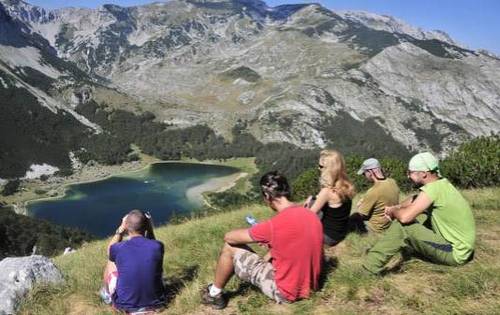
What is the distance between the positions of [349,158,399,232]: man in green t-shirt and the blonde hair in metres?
1.85

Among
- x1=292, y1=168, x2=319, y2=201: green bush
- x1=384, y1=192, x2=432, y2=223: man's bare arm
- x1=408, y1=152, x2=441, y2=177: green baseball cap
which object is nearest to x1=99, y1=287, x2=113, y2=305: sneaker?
x1=384, y1=192, x2=432, y2=223: man's bare arm

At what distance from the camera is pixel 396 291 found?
9328 millimetres


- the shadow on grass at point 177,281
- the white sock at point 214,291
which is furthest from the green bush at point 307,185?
the white sock at point 214,291

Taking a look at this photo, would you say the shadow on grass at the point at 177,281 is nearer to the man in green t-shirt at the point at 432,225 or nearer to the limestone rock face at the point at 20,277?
the limestone rock face at the point at 20,277

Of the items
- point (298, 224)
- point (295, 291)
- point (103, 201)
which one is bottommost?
point (103, 201)

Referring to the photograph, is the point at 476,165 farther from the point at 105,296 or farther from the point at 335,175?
the point at 105,296

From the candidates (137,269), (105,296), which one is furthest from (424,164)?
(105,296)

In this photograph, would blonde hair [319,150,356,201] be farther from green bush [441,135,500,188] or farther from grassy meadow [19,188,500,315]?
green bush [441,135,500,188]

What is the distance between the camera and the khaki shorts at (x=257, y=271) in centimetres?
934

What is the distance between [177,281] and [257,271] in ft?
10.5

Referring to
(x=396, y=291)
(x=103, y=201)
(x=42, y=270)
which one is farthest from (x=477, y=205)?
(x=103, y=201)

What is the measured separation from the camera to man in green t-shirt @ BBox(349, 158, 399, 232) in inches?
532

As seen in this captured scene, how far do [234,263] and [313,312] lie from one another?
1.82 meters

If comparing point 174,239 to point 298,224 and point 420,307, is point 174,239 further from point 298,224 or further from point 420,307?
point 420,307
